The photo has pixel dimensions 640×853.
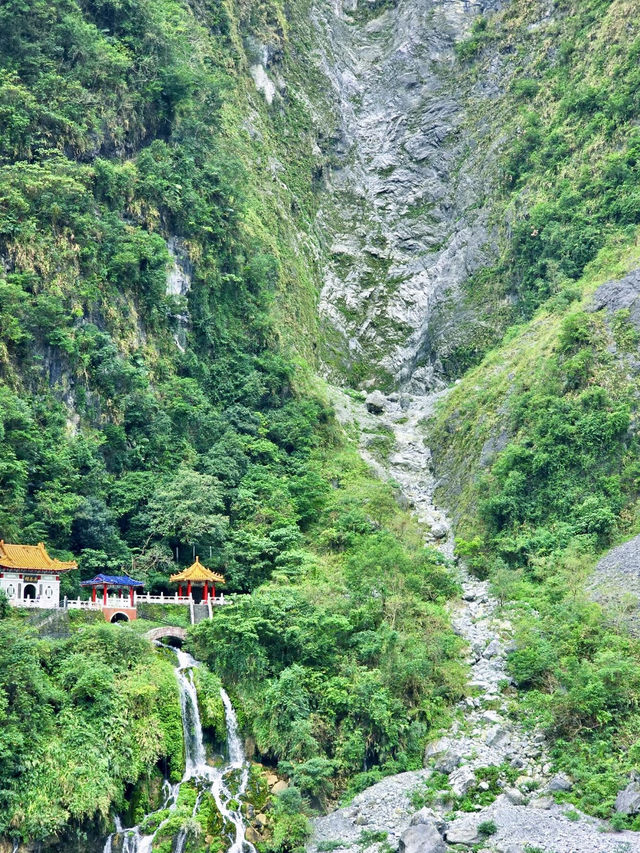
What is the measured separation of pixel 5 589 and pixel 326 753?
11.2 meters

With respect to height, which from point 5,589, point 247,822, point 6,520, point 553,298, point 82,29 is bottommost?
point 247,822

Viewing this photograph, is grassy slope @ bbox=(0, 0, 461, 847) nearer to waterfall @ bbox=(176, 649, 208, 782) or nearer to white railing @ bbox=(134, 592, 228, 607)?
waterfall @ bbox=(176, 649, 208, 782)

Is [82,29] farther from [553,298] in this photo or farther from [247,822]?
[247,822]

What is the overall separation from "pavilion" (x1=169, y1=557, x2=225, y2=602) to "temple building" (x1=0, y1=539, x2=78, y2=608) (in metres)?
4.48

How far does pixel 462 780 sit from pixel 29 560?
50.6 ft

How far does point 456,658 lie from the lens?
3650cm

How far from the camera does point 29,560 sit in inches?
1369

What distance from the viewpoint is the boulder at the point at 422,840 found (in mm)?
26625

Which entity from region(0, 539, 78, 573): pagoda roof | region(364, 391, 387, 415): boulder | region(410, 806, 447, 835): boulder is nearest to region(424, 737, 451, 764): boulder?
region(410, 806, 447, 835): boulder

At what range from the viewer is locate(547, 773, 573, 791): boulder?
29.2m

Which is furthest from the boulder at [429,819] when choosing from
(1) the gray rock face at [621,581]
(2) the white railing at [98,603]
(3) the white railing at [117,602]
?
(2) the white railing at [98,603]

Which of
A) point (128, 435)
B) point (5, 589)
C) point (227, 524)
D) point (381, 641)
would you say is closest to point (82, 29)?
point (128, 435)

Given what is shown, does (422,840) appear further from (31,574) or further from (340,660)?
(31,574)

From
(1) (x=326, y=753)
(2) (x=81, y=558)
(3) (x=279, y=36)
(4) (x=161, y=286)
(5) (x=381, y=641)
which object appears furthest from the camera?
(3) (x=279, y=36)
